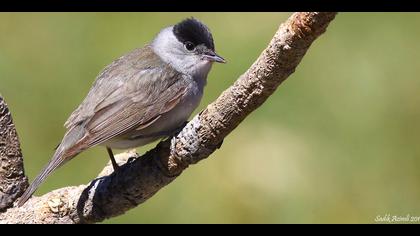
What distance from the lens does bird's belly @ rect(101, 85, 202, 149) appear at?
478cm

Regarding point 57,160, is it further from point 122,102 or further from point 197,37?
point 197,37

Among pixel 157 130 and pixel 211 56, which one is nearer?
pixel 157 130

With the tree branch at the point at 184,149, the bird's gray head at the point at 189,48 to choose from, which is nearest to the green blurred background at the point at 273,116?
the bird's gray head at the point at 189,48

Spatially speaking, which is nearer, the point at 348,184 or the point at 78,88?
the point at 348,184

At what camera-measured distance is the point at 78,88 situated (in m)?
7.30

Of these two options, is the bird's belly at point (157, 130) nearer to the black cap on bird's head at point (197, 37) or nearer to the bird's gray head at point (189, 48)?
the bird's gray head at point (189, 48)

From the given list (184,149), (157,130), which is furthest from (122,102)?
(184,149)

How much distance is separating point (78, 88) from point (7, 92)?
2.14ft

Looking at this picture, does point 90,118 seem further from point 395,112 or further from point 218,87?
point 395,112

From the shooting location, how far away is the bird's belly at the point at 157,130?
15.7ft

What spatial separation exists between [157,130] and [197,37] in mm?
796

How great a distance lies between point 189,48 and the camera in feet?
17.4

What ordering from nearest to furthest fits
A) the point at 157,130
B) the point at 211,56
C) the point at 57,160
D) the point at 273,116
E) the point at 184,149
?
the point at 184,149 → the point at 57,160 → the point at 157,130 → the point at 211,56 → the point at 273,116
